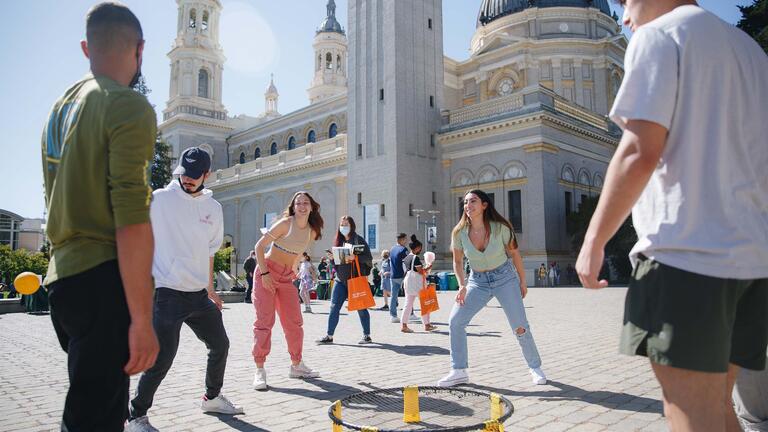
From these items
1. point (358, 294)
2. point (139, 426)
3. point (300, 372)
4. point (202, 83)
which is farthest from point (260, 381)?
point (202, 83)

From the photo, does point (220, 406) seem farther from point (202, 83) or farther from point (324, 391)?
point (202, 83)

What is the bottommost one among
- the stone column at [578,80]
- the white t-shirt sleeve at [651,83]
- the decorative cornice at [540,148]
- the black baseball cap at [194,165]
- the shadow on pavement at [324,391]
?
the shadow on pavement at [324,391]

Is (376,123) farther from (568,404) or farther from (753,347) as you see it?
(753,347)

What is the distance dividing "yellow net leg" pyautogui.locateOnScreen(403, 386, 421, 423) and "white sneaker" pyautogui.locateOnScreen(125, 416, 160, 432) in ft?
6.09

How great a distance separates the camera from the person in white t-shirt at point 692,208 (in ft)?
6.05

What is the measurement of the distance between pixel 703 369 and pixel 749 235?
49 cm

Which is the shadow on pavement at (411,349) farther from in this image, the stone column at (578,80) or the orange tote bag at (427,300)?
the stone column at (578,80)

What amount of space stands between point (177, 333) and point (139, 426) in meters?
0.71

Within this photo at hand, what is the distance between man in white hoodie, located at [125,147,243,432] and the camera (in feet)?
13.7

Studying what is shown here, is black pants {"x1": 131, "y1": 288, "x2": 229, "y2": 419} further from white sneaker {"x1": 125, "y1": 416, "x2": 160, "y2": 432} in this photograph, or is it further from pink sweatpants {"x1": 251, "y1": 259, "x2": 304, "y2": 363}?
pink sweatpants {"x1": 251, "y1": 259, "x2": 304, "y2": 363}

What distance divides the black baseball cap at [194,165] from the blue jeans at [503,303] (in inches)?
112

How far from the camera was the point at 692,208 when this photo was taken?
190 cm

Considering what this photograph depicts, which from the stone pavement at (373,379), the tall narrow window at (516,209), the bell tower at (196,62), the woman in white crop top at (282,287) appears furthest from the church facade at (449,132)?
the woman in white crop top at (282,287)

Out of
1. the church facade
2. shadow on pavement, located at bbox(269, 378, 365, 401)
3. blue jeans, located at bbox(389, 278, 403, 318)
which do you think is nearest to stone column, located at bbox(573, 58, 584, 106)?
the church facade
